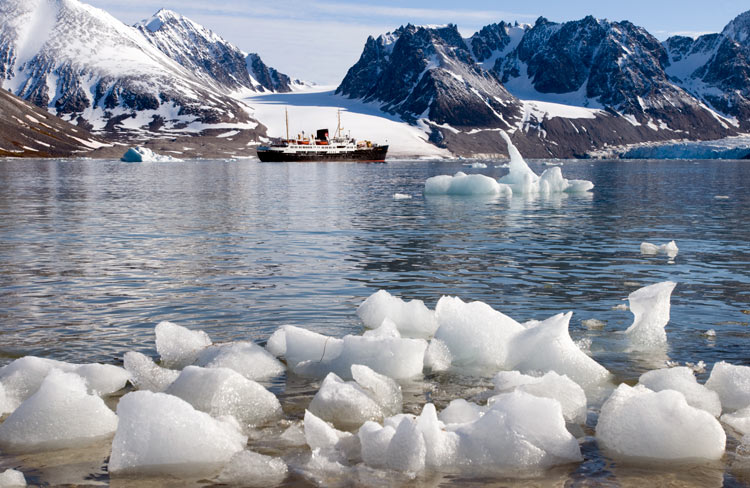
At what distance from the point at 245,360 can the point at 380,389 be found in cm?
201

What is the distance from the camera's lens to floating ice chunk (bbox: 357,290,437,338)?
10.6m

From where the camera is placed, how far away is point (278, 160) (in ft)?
514

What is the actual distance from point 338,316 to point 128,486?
264 inches

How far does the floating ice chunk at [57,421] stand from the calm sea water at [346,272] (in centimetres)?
49

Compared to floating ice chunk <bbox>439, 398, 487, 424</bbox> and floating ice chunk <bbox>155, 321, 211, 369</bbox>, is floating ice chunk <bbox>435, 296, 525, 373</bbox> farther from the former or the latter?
floating ice chunk <bbox>155, 321, 211, 369</bbox>

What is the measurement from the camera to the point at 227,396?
23.6 feet

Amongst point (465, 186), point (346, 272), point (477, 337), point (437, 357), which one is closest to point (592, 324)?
point (477, 337)

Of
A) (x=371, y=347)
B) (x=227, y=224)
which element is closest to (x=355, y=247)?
(x=227, y=224)

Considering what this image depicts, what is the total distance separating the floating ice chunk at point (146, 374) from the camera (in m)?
8.01

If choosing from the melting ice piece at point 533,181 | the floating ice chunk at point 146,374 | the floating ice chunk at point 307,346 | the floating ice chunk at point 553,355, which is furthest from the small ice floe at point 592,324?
the melting ice piece at point 533,181

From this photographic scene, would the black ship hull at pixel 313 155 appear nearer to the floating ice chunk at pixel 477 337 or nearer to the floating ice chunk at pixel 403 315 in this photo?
the floating ice chunk at pixel 403 315

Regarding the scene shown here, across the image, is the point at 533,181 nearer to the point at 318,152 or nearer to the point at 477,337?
the point at 477,337

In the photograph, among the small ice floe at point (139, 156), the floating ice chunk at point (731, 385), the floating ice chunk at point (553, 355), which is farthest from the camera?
the small ice floe at point (139, 156)

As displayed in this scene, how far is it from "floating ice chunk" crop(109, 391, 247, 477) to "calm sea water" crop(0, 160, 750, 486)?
338 mm
